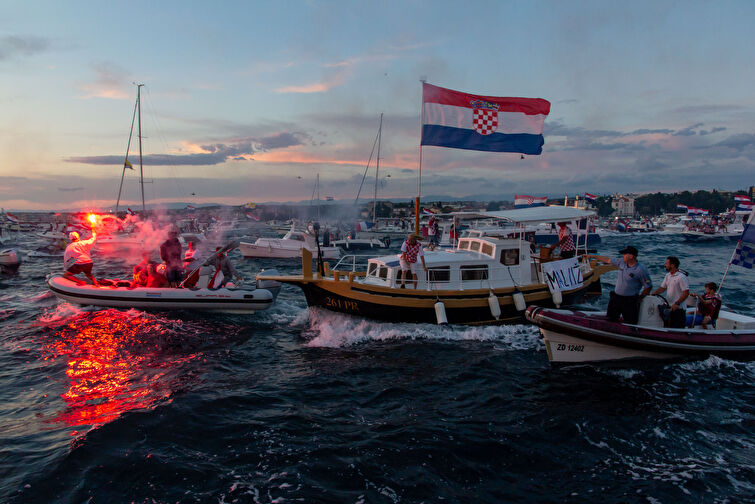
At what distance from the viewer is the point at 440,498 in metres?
5.62

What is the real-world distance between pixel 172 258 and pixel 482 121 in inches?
468

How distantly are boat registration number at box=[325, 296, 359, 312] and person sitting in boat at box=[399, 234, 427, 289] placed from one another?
1592mm

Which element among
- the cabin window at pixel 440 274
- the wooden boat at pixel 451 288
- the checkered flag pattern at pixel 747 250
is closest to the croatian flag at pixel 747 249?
the checkered flag pattern at pixel 747 250

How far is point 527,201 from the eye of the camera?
44.5m

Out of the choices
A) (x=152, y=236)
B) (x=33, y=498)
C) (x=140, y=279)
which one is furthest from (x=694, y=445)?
(x=152, y=236)

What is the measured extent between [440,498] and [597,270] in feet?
43.9

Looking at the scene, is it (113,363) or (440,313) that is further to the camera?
(440,313)

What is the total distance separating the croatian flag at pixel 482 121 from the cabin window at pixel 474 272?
415 centimetres

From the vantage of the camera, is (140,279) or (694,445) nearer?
(694,445)

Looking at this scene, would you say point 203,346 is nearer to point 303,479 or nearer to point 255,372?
point 255,372

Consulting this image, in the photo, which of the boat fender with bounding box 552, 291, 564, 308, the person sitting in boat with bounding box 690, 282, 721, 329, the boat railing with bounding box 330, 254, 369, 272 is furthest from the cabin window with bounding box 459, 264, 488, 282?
the person sitting in boat with bounding box 690, 282, 721, 329

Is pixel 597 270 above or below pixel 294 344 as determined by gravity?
above

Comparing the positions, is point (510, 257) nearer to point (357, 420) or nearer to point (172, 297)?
point (357, 420)

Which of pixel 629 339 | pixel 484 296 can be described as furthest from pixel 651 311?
pixel 484 296
